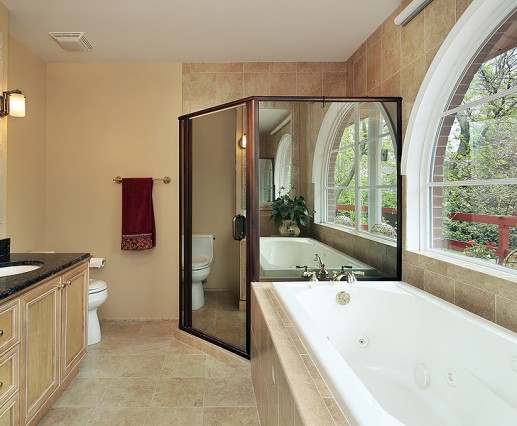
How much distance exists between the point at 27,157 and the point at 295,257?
2441 millimetres

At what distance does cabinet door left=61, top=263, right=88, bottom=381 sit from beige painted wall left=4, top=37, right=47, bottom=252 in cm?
101

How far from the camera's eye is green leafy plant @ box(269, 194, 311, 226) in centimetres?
240

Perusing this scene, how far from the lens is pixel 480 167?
71.0 inches

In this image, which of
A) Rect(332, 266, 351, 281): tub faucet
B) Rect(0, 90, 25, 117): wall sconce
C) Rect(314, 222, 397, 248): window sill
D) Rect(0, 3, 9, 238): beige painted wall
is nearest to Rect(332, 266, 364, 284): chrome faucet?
Rect(332, 266, 351, 281): tub faucet

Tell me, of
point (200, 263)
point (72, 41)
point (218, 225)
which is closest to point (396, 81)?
point (218, 225)

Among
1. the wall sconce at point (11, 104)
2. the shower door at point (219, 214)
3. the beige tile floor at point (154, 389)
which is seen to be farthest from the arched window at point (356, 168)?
the wall sconce at point (11, 104)

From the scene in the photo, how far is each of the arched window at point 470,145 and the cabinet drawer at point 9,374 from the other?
219 centimetres

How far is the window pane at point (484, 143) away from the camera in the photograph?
1.63 metres

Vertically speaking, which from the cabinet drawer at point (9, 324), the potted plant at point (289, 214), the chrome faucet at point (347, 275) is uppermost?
the potted plant at point (289, 214)

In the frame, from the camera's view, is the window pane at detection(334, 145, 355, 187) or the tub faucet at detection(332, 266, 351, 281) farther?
the window pane at detection(334, 145, 355, 187)

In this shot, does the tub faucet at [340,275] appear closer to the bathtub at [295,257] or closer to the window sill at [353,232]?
the bathtub at [295,257]

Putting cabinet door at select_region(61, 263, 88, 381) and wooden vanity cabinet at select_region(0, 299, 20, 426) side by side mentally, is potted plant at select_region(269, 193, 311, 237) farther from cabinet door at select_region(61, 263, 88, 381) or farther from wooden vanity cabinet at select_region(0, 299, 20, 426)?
wooden vanity cabinet at select_region(0, 299, 20, 426)

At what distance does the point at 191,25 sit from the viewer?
267 cm

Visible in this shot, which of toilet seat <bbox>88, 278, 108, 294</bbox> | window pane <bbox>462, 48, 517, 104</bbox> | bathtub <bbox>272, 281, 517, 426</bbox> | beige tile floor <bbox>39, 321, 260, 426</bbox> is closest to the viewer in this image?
bathtub <bbox>272, 281, 517, 426</bbox>
